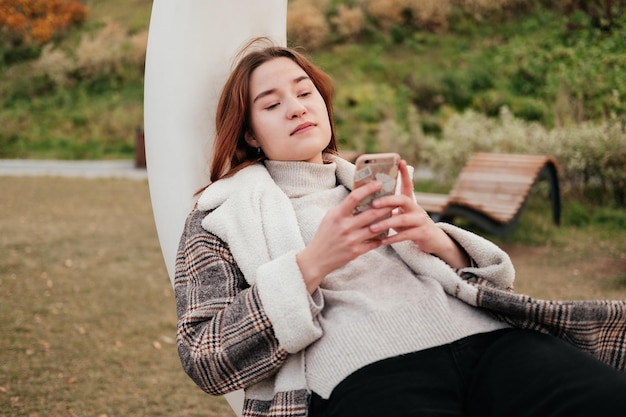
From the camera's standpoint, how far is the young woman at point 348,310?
141 cm

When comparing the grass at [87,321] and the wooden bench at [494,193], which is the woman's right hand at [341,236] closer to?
the grass at [87,321]

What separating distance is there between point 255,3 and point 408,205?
35.9 inches

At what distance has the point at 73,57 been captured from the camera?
16625 mm

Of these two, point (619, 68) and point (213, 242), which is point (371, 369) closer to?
point (213, 242)

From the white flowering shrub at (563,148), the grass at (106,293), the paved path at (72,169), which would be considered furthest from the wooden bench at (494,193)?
the paved path at (72,169)

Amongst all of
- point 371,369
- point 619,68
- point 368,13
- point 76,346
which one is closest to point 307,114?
point 371,369

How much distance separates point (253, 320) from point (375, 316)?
0.27 meters

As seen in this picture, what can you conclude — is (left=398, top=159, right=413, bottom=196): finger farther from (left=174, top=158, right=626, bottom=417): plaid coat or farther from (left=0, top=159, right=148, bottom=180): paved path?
(left=0, top=159, right=148, bottom=180): paved path

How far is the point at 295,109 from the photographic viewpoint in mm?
1740

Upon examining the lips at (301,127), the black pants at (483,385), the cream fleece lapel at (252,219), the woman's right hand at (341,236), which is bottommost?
the black pants at (483,385)

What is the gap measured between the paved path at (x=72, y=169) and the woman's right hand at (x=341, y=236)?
9031mm

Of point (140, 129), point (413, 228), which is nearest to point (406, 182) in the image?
point (413, 228)

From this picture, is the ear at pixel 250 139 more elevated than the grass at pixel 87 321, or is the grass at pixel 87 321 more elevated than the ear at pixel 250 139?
the ear at pixel 250 139

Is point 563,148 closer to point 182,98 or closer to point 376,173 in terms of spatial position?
point 182,98
